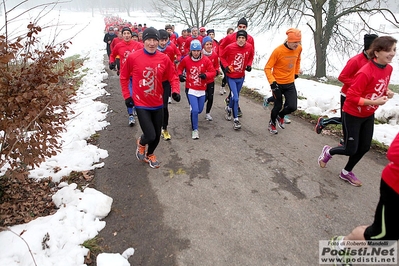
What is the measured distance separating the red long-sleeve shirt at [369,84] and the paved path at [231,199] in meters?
1.38

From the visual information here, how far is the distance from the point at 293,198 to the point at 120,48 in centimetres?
581

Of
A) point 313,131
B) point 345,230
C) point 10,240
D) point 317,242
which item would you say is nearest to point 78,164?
point 10,240

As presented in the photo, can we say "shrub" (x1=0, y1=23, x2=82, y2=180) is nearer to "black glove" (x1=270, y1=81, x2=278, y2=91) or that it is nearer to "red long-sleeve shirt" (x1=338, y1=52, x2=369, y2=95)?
"black glove" (x1=270, y1=81, x2=278, y2=91)

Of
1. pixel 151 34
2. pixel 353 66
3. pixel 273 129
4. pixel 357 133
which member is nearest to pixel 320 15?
pixel 273 129

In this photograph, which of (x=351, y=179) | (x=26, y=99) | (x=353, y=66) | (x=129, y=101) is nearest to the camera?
(x=26, y=99)

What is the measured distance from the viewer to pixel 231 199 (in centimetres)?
387

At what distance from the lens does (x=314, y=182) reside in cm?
425

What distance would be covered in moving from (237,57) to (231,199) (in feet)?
12.2

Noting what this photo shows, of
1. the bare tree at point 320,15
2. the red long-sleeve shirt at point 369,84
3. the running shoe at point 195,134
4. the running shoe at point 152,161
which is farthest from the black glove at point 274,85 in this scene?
the bare tree at point 320,15

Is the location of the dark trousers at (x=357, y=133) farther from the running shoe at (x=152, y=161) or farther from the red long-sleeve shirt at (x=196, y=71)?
the running shoe at (x=152, y=161)

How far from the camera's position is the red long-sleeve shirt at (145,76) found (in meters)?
4.39

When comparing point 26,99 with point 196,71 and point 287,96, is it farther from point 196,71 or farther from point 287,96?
point 287,96

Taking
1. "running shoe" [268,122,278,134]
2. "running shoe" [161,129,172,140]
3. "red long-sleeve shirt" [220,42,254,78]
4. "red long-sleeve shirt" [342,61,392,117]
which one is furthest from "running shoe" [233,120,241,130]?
"red long-sleeve shirt" [342,61,392,117]

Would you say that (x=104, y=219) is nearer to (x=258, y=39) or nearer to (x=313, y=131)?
(x=313, y=131)
